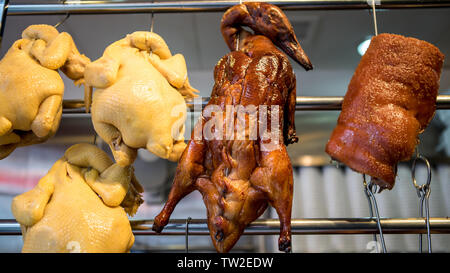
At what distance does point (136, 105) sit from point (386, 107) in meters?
0.79

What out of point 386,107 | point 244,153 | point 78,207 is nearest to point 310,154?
point 386,107

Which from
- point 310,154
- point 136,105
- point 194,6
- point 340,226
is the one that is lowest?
point 310,154

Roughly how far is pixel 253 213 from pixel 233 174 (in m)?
0.13

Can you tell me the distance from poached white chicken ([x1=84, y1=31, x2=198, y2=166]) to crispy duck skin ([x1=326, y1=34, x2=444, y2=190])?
527mm

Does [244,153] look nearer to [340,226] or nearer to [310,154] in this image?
[340,226]

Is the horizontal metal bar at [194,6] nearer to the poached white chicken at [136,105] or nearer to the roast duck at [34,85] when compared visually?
the roast duck at [34,85]

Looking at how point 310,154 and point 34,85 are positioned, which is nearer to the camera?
point 34,85

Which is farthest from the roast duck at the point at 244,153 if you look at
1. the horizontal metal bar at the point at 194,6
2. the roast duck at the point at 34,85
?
the roast duck at the point at 34,85

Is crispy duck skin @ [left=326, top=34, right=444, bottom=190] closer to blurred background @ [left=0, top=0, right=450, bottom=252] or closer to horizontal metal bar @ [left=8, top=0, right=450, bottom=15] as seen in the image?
horizontal metal bar @ [left=8, top=0, right=450, bottom=15]

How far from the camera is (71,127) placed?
3.20 metres

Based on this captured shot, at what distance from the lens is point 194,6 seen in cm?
143
